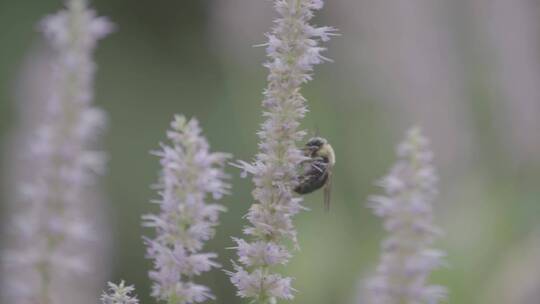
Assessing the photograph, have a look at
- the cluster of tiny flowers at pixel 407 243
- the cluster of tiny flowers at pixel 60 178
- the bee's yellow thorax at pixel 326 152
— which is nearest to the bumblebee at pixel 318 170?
the bee's yellow thorax at pixel 326 152

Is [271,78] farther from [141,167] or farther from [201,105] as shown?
[201,105]

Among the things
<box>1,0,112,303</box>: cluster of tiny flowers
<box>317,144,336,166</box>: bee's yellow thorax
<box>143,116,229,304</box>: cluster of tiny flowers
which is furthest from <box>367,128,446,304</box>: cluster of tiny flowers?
<box>317,144,336,166</box>: bee's yellow thorax

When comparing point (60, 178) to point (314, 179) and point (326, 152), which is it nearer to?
point (314, 179)

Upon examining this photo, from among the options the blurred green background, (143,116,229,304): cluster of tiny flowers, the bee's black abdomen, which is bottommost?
(143,116,229,304): cluster of tiny flowers

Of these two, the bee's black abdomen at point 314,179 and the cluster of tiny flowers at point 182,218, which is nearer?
the cluster of tiny flowers at point 182,218

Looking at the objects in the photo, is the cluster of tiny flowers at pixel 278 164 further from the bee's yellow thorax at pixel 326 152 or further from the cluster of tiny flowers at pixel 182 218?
the bee's yellow thorax at pixel 326 152

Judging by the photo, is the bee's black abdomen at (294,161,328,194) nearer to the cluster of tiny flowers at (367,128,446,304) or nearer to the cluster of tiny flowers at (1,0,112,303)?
the cluster of tiny flowers at (367,128,446,304)
